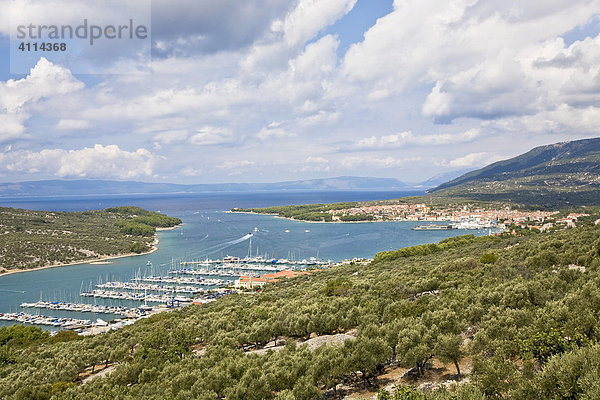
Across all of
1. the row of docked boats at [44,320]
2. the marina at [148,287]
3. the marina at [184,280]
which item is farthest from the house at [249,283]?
the row of docked boats at [44,320]

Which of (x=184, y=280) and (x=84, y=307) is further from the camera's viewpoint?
(x=184, y=280)

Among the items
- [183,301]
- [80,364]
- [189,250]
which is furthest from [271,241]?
[80,364]

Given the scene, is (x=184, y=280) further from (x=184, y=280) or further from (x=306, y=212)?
(x=306, y=212)

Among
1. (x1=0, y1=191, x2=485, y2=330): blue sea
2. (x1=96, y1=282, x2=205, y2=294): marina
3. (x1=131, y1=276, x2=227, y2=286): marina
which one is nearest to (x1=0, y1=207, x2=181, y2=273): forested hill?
(x1=0, y1=191, x2=485, y2=330): blue sea

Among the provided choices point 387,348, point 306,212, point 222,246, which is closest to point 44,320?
point 387,348

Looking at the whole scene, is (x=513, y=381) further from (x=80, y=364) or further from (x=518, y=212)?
(x=518, y=212)

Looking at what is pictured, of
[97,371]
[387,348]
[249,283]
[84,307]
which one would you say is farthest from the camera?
[249,283]
